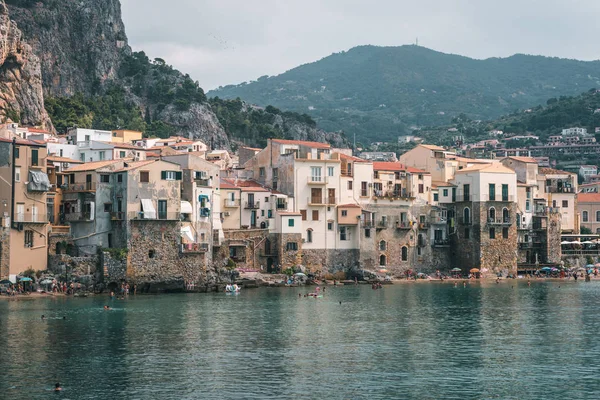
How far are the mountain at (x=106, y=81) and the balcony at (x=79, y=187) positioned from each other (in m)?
54.3

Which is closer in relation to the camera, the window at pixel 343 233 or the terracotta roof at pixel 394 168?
the window at pixel 343 233

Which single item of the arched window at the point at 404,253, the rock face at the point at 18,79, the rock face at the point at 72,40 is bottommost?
the arched window at the point at 404,253

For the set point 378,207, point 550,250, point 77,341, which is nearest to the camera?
point 77,341

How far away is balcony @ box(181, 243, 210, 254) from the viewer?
3497 inches

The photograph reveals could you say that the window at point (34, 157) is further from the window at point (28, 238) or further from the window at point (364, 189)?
the window at point (364, 189)

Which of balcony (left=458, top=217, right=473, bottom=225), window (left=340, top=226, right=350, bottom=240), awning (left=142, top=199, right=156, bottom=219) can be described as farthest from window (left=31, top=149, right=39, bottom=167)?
balcony (left=458, top=217, right=473, bottom=225)

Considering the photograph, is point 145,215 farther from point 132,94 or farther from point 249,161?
point 132,94

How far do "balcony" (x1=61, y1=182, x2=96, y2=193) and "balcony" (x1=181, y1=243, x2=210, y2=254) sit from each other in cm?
934

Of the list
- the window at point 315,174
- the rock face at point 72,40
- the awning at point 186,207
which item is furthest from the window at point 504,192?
the rock face at point 72,40

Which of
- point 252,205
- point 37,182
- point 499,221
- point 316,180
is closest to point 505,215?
point 499,221

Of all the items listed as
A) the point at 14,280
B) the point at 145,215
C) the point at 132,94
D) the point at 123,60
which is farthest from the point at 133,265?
the point at 123,60

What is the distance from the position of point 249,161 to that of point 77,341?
5475 cm

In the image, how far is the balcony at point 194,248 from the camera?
8881 centimetres

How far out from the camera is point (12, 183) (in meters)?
83.3
